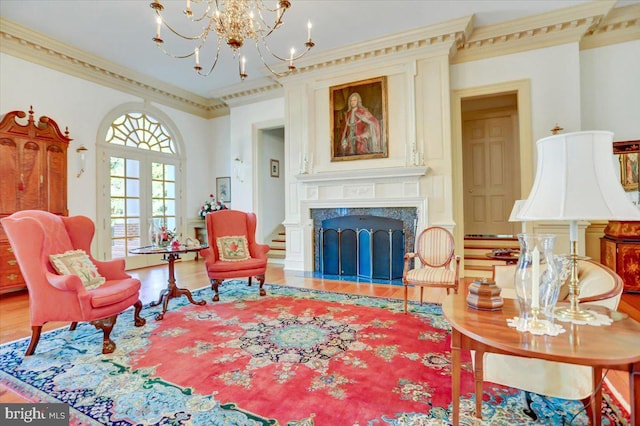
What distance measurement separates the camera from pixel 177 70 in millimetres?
6039

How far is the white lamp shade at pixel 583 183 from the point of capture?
113 cm

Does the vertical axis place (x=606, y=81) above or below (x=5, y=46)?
below

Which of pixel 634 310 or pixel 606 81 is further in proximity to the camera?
pixel 606 81

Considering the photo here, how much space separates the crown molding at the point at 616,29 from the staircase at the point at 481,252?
9.95 ft

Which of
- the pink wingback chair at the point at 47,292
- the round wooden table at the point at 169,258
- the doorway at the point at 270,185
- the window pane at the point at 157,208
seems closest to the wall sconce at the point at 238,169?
the doorway at the point at 270,185

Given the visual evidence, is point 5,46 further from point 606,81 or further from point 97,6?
point 606,81

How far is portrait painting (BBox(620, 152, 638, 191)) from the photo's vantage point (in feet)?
13.9

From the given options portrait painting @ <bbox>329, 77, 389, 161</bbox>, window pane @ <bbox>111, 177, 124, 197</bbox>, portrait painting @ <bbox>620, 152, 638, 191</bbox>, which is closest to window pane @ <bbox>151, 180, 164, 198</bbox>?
window pane @ <bbox>111, 177, 124, 197</bbox>

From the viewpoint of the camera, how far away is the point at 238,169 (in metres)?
7.00

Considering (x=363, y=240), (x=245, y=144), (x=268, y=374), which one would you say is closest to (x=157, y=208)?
(x=245, y=144)

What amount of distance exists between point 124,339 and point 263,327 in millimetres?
1164

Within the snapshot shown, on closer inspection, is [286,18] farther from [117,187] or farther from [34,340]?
[34,340]

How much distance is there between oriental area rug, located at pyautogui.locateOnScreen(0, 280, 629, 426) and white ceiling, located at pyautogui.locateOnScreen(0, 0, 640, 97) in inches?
150

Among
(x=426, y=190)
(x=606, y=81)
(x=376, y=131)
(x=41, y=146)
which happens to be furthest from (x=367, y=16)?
(x=41, y=146)
